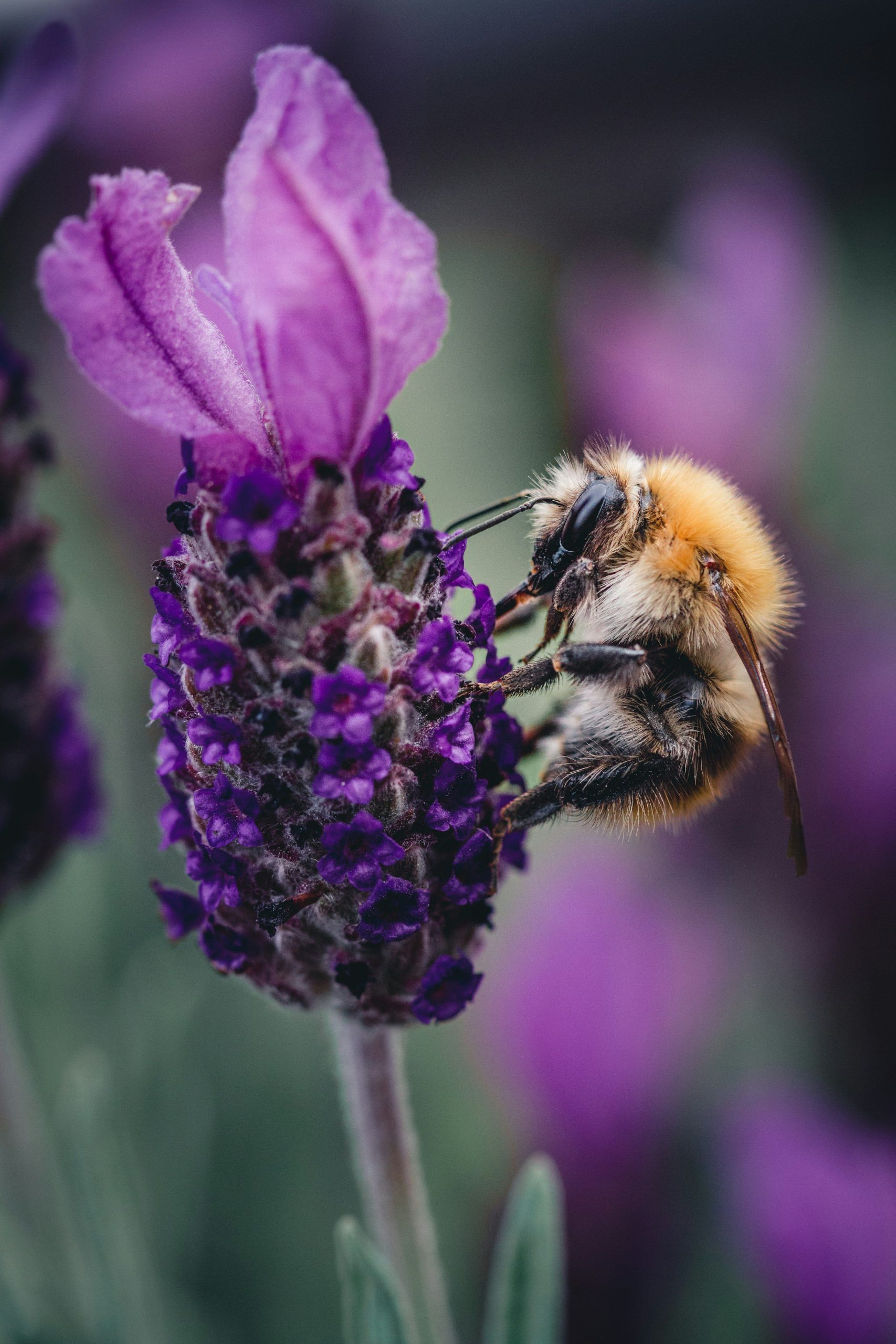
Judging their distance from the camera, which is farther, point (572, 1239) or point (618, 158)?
point (618, 158)

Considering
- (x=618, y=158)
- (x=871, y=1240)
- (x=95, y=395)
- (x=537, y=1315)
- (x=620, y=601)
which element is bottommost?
(x=871, y=1240)

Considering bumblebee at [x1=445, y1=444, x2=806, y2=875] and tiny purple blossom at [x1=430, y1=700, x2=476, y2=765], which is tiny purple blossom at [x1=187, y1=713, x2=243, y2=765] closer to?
tiny purple blossom at [x1=430, y1=700, x2=476, y2=765]

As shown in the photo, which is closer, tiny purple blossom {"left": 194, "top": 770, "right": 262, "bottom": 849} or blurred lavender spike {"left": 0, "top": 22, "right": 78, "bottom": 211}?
tiny purple blossom {"left": 194, "top": 770, "right": 262, "bottom": 849}

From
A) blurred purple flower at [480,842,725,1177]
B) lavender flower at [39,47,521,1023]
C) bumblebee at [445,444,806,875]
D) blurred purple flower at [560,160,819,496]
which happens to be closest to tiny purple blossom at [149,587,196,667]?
lavender flower at [39,47,521,1023]

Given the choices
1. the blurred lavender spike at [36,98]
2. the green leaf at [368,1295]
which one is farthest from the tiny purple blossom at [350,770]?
the blurred lavender spike at [36,98]

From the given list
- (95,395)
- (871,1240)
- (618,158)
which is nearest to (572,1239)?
(871,1240)

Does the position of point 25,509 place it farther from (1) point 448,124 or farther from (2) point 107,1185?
(1) point 448,124
